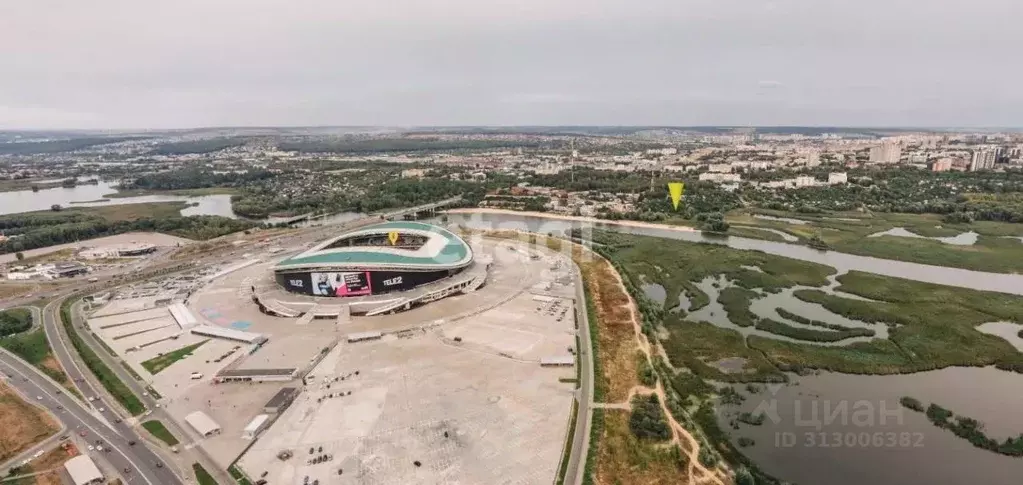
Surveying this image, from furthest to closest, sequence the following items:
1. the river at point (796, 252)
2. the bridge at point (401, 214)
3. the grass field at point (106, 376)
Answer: the bridge at point (401, 214) → the river at point (796, 252) → the grass field at point (106, 376)

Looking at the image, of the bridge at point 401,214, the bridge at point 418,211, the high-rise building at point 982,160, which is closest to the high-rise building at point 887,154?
the high-rise building at point 982,160

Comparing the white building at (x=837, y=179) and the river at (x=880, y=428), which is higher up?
the white building at (x=837, y=179)

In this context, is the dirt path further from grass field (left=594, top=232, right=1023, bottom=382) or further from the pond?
grass field (left=594, top=232, right=1023, bottom=382)

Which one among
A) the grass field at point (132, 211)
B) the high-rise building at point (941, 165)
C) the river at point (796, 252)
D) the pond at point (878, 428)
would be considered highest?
the high-rise building at point (941, 165)

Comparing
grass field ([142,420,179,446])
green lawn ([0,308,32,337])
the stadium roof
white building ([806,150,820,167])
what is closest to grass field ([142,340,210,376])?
grass field ([142,420,179,446])

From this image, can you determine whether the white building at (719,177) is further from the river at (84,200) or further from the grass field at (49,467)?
the grass field at (49,467)

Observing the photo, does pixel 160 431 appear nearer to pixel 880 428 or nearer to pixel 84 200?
pixel 880 428

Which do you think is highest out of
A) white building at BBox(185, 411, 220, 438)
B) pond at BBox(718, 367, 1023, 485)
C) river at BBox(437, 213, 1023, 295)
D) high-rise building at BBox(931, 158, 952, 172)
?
high-rise building at BBox(931, 158, 952, 172)

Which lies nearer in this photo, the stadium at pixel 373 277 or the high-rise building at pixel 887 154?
the stadium at pixel 373 277

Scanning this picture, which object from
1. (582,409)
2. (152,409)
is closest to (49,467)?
(152,409)
